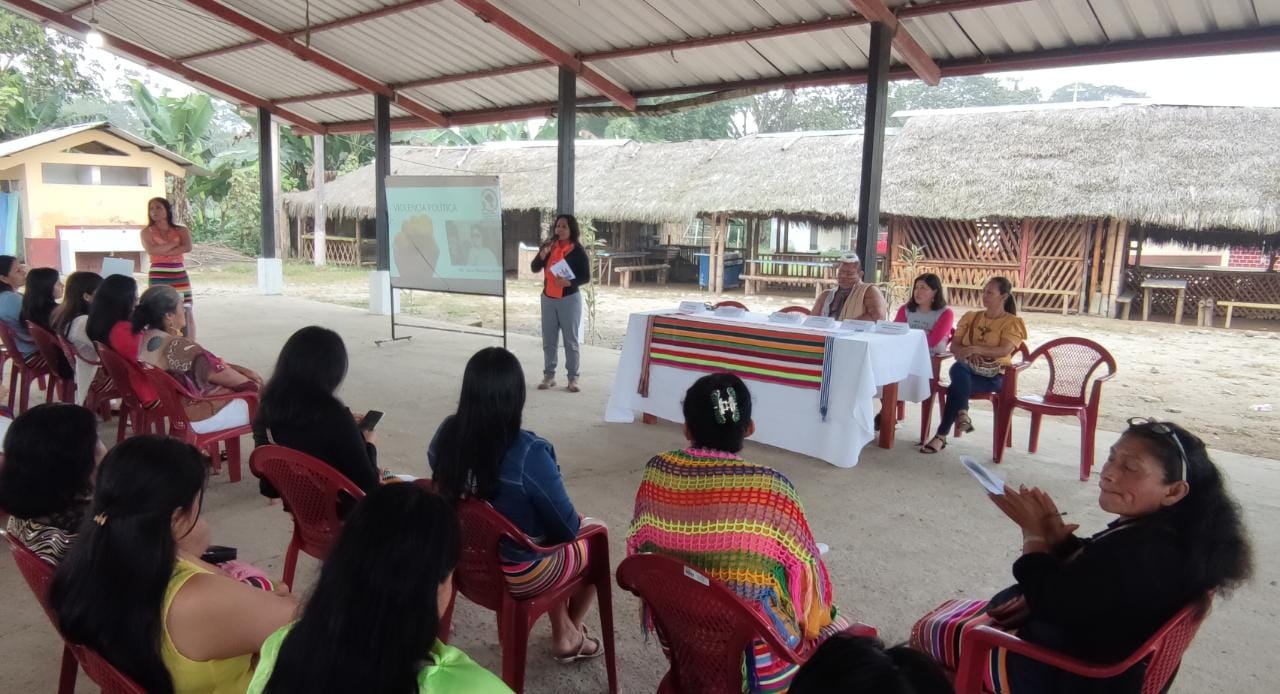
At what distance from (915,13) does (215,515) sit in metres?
5.68

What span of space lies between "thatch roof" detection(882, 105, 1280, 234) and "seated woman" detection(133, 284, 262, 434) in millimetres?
13570

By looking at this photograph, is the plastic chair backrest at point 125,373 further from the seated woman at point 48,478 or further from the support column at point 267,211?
the support column at point 267,211

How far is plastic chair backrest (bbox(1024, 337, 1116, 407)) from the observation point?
467 cm

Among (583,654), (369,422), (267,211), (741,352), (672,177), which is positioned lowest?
(583,654)

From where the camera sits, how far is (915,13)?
6043mm

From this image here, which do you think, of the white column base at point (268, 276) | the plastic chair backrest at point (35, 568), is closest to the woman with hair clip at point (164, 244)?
the plastic chair backrest at point (35, 568)

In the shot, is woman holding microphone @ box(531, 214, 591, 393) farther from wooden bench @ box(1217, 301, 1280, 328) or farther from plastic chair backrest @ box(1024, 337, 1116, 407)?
wooden bench @ box(1217, 301, 1280, 328)

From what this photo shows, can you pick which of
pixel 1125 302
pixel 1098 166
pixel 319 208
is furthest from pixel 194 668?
pixel 319 208

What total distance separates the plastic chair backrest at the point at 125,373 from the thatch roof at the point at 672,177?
44.4ft

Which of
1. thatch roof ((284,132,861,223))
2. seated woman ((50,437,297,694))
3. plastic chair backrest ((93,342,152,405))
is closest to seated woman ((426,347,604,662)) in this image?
seated woman ((50,437,297,694))

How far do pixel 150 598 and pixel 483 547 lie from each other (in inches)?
34.3

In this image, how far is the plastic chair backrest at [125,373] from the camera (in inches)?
151

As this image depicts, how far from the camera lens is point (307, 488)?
249 centimetres

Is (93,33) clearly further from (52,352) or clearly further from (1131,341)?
(1131,341)
